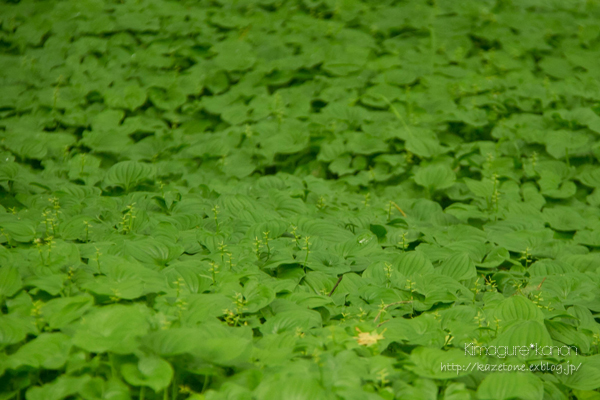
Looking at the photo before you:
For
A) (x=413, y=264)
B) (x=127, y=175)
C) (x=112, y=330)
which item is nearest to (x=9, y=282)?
(x=112, y=330)

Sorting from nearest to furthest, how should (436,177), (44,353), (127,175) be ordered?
(44,353)
(127,175)
(436,177)

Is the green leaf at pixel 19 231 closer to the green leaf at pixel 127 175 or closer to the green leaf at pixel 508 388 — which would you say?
the green leaf at pixel 127 175

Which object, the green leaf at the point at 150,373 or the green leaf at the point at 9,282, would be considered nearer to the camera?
the green leaf at the point at 150,373

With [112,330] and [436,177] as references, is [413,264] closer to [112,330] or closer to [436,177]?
[436,177]

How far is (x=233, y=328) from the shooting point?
2248 millimetres

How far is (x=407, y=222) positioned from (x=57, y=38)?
4878mm

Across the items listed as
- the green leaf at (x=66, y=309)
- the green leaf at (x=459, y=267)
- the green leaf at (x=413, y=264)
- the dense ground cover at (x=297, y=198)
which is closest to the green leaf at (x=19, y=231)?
the dense ground cover at (x=297, y=198)

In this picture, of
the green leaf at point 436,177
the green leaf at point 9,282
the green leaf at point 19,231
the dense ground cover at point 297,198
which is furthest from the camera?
the green leaf at point 436,177

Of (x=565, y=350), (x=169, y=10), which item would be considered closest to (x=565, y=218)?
(x=565, y=350)

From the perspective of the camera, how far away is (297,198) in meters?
3.90

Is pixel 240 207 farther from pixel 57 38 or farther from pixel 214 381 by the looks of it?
pixel 57 38

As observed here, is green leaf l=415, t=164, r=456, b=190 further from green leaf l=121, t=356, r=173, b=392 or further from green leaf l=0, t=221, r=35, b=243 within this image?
green leaf l=121, t=356, r=173, b=392

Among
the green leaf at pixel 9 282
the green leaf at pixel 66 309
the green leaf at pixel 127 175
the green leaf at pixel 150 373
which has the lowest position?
the green leaf at pixel 127 175

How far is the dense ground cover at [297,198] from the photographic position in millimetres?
2055
